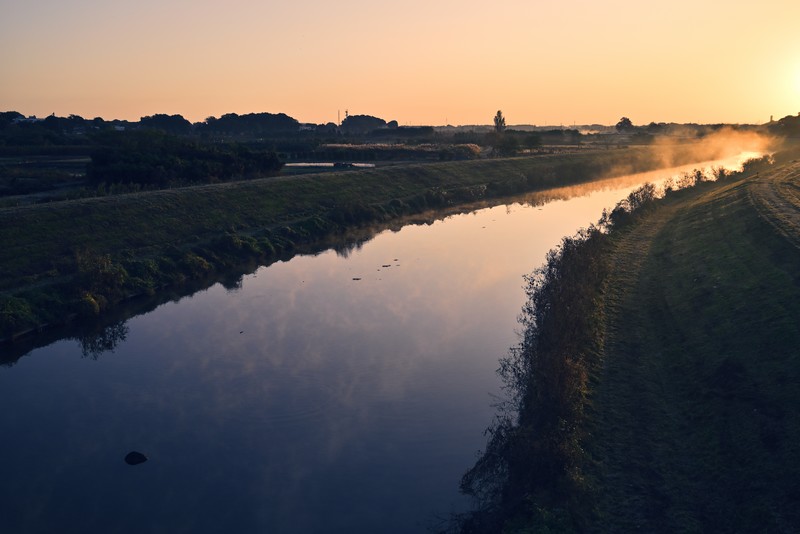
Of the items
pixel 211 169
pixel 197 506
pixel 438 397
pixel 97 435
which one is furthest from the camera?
pixel 211 169

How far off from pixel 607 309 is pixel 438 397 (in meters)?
9.38

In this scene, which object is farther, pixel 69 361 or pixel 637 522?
pixel 69 361

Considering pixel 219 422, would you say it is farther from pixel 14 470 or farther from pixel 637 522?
pixel 637 522

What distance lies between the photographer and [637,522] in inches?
529

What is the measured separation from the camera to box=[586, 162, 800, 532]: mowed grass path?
13742mm

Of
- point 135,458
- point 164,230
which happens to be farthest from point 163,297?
point 135,458

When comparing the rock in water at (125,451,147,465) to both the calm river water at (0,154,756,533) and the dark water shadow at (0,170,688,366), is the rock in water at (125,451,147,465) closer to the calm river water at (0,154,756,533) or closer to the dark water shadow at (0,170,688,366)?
the calm river water at (0,154,756,533)

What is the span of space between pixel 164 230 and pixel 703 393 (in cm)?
3204

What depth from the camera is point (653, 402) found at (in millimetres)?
18641

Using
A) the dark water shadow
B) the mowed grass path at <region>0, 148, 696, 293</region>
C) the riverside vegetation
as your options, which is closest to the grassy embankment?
the mowed grass path at <region>0, 148, 696, 293</region>

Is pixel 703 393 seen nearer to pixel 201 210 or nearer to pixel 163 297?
pixel 163 297

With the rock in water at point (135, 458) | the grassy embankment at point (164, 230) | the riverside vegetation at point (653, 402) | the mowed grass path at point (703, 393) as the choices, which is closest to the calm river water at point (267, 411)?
the rock in water at point (135, 458)

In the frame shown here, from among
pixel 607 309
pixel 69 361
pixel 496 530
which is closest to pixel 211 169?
pixel 69 361

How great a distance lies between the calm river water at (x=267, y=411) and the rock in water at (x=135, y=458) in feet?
0.57
